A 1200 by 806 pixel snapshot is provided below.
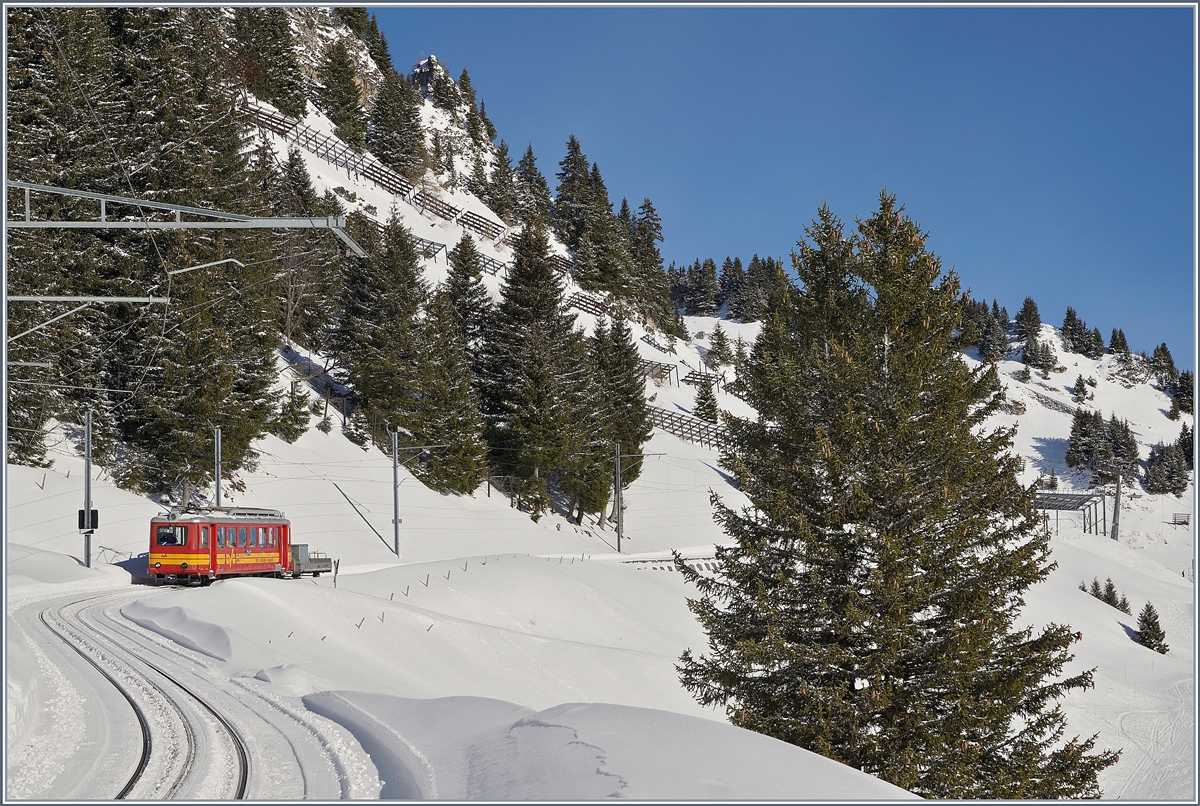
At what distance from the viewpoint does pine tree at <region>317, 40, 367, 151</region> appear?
88375 millimetres

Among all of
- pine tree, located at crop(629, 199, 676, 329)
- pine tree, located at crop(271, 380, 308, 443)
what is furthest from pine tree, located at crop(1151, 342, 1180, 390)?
pine tree, located at crop(271, 380, 308, 443)

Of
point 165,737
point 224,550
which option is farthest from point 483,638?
point 224,550

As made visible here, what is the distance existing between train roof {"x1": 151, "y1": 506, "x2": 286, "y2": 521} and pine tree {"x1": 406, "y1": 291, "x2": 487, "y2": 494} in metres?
15.2

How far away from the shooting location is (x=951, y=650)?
1173 centimetres

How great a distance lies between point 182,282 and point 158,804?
105ft

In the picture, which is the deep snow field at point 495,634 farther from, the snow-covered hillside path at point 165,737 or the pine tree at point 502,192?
the pine tree at point 502,192

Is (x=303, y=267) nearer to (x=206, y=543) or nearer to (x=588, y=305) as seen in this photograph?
(x=206, y=543)

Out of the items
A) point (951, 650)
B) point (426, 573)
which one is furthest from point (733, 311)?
point (951, 650)

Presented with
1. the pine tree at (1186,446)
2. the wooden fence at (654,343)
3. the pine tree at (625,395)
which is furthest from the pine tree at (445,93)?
the pine tree at (1186,446)

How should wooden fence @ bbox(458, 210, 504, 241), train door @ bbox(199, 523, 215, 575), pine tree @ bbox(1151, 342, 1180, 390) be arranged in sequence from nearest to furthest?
train door @ bbox(199, 523, 215, 575) < wooden fence @ bbox(458, 210, 504, 241) < pine tree @ bbox(1151, 342, 1180, 390)

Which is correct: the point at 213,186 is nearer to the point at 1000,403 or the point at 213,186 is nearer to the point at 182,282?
the point at 182,282

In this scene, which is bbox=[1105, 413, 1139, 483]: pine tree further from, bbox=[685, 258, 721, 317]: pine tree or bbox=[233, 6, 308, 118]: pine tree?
bbox=[233, 6, 308, 118]: pine tree

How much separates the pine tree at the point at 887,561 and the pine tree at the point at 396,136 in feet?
268

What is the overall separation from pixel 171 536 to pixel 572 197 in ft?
284
